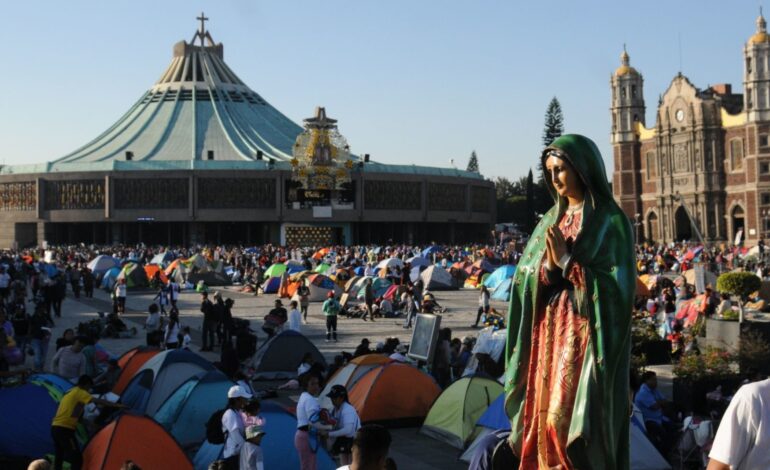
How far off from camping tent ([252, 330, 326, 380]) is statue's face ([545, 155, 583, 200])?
11.2m

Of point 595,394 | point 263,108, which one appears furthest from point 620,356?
point 263,108

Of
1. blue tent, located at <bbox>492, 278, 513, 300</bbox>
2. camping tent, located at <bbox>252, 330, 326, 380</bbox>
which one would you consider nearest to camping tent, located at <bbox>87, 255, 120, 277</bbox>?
blue tent, located at <bbox>492, 278, 513, 300</bbox>

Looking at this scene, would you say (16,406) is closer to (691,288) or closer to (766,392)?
(766,392)

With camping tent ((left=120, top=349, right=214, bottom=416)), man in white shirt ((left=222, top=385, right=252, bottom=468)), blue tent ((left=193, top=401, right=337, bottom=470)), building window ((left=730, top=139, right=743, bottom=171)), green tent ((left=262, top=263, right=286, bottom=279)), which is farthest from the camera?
building window ((left=730, top=139, right=743, bottom=171))

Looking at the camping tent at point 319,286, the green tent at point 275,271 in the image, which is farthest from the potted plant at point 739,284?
the green tent at point 275,271

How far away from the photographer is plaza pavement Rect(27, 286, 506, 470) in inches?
429

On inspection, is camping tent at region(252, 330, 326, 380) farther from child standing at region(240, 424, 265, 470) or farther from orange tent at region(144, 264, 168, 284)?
orange tent at region(144, 264, 168, 284)

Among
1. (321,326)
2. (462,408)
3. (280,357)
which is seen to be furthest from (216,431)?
(321,326)

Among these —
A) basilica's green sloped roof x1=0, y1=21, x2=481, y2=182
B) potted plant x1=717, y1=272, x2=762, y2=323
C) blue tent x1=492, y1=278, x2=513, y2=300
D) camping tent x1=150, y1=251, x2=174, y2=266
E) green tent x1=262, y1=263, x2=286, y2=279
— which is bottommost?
blue tent x1=492, y1=278, x2=513, y2=300

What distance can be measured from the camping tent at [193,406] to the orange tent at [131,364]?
5.68 feet

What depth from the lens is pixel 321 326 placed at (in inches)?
911

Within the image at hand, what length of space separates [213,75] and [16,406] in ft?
241

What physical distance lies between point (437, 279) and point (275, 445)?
24623 mm

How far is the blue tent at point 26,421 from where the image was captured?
32.6ft
